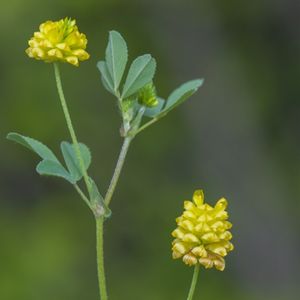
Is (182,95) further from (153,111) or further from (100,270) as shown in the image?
(100,270)

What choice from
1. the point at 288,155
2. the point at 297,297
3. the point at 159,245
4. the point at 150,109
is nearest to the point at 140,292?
the point at 159,245

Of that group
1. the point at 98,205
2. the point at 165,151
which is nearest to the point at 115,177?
the point at 98,205

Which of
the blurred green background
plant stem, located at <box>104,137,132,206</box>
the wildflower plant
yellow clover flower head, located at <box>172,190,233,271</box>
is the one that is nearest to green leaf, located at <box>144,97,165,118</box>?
the wildflower plant

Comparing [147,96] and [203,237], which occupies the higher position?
[147,96]

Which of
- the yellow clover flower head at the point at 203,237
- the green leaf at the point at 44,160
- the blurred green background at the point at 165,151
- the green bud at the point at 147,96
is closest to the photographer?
the yellow clover flower head at the point at 203,237

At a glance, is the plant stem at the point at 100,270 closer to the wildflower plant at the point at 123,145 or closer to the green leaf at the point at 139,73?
the wildflower plant at the point at 123,145

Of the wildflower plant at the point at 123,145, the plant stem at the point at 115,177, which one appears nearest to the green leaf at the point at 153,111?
the wildflower plant at the point at 123,145

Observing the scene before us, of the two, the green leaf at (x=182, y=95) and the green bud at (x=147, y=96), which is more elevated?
the green bud at (x=147, y=96)
